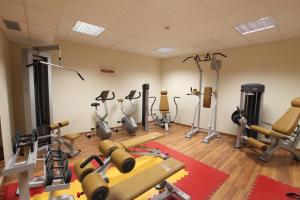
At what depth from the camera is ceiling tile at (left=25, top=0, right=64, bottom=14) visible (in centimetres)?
197

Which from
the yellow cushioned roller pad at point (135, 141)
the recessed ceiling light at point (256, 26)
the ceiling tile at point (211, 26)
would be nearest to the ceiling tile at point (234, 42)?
the recessed ceiling light at point (256, 26)

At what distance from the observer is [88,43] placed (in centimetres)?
421

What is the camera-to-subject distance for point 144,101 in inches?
194

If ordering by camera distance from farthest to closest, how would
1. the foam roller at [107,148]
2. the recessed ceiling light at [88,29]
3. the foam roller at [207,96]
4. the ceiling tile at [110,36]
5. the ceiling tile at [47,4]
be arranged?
the foam roller at [207,96] < the ceiling tile at [110,36] < the recessed ceiling light at [88,29] < the ceiling tile at [47,4] < the foam roller at [107,148]

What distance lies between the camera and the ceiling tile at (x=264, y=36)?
10.2 feet

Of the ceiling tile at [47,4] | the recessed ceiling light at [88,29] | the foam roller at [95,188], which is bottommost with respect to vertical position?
the foam roller at [95,188]

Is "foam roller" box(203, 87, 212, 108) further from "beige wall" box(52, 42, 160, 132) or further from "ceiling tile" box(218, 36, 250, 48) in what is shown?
"beige wall" box(52, 42, 160, 132)

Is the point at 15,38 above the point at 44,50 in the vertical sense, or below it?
above

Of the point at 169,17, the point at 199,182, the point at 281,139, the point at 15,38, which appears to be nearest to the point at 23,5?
the point at 15,38

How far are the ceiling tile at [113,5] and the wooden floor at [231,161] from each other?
2.72 metres

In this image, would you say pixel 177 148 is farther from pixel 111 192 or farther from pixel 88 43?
pixel 88 43

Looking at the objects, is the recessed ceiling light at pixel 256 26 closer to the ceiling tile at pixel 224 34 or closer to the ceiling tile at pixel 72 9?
the ceiling tile at pixel 224 34

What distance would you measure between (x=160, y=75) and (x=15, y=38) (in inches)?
185

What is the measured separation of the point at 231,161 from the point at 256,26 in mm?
2676
